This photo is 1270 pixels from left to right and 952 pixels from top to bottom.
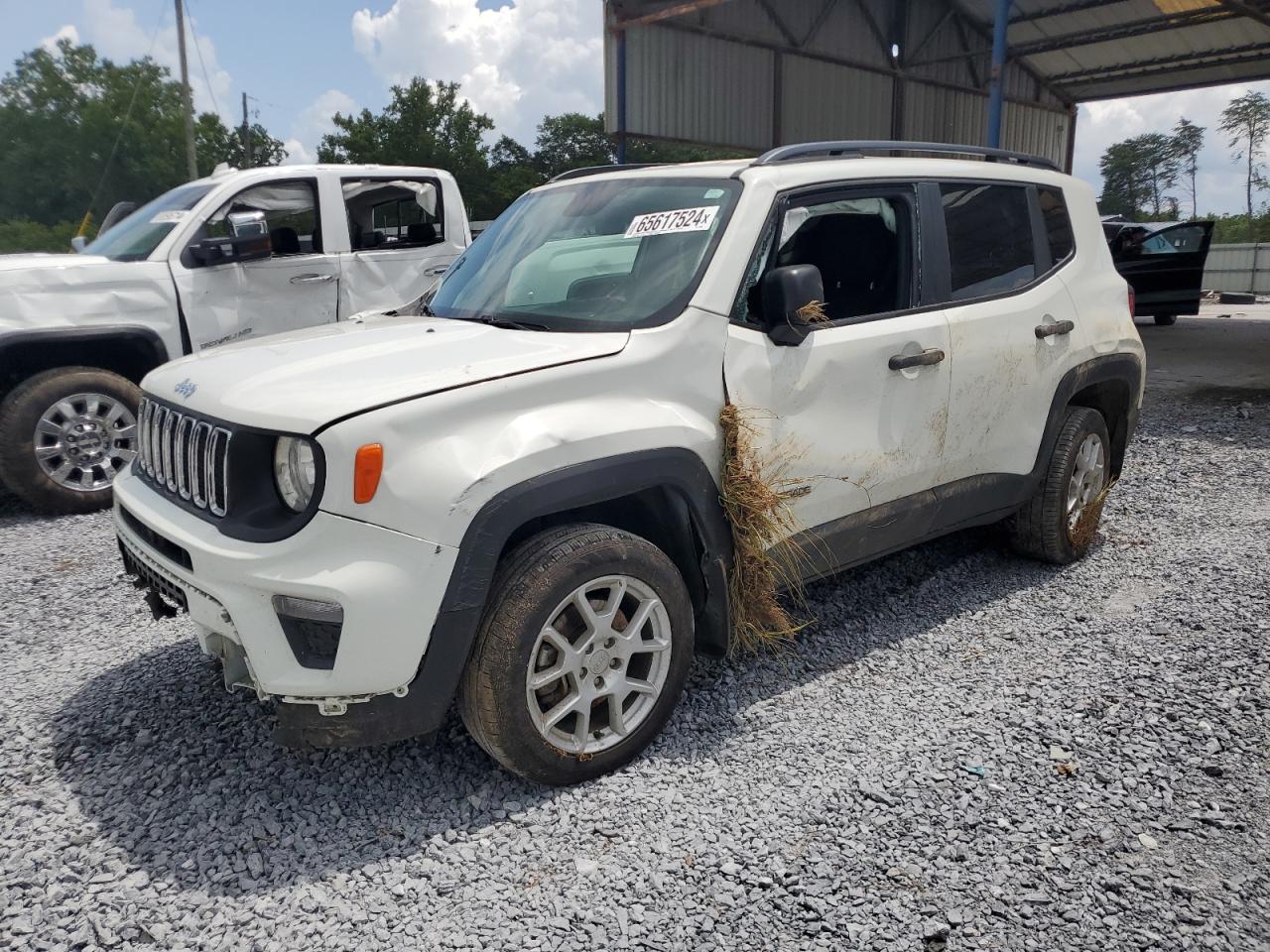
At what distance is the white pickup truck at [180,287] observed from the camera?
592 cm

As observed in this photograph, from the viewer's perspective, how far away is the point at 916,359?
147 inches

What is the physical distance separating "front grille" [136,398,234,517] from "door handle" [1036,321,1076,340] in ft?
11.0

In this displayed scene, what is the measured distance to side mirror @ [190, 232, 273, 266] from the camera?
6.46 m

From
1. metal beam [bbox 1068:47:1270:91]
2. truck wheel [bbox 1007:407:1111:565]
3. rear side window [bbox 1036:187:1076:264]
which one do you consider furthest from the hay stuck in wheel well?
metal beam [bbox 1068:47:1270:91]

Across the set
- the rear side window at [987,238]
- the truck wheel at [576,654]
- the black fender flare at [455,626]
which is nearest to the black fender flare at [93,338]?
the black fender flare at [455,626]

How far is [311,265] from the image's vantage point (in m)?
7.01

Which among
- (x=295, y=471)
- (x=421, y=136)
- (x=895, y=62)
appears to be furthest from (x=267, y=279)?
(x=421, y=136)

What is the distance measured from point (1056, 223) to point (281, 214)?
17.7ft

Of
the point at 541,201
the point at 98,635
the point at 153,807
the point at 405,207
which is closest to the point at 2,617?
the point at 98,635

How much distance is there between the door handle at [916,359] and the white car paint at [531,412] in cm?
3

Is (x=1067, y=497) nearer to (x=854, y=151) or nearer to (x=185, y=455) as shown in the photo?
(x=854, y=151)

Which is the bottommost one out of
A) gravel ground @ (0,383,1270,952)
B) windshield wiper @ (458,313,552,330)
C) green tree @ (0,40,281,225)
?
gravel ground @ (0,383,1270,952)

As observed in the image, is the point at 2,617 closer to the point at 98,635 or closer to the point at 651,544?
the point at 98,635

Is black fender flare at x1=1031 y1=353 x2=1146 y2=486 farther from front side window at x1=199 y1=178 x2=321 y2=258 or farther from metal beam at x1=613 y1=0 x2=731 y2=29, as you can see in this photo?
metal beam at x1=613 y1=0 x2=731 y2=29
